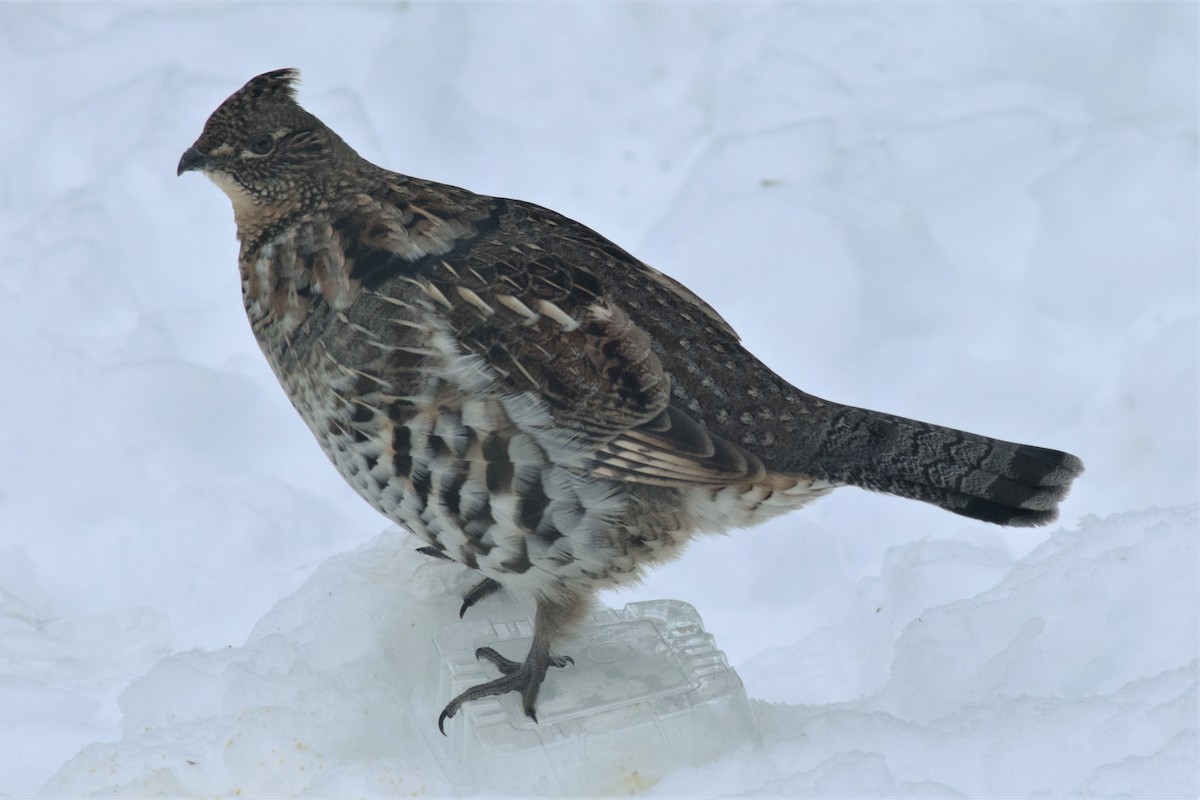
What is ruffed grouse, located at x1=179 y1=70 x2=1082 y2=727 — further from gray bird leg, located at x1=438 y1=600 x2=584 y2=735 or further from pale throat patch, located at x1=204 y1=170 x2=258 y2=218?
pale throat patch, located at x1=204 y1=170 x2=258 y2=218

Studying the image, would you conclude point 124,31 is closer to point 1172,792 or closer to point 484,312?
point 484,312

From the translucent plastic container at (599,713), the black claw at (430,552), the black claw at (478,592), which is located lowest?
the translucent plastic container at (599,713)

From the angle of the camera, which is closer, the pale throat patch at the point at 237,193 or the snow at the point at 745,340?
the snow at the point at 745,340

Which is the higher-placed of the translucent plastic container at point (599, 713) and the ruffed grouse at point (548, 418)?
the ruffed grouse at point (548, 418)

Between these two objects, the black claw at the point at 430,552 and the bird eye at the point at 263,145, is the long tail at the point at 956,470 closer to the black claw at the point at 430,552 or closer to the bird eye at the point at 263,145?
the black claw at the point at 430,552

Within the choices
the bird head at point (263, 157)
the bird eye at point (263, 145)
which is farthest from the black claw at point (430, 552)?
the bird eye at point (263, 145)

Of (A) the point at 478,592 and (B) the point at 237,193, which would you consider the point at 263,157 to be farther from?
(A) the point at 478,592

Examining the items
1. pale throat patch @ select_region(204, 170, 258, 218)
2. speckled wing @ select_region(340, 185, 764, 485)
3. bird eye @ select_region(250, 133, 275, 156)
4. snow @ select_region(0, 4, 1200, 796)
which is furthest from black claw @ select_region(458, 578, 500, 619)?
bird eye @ select_region(250, 133, 275, 156)
